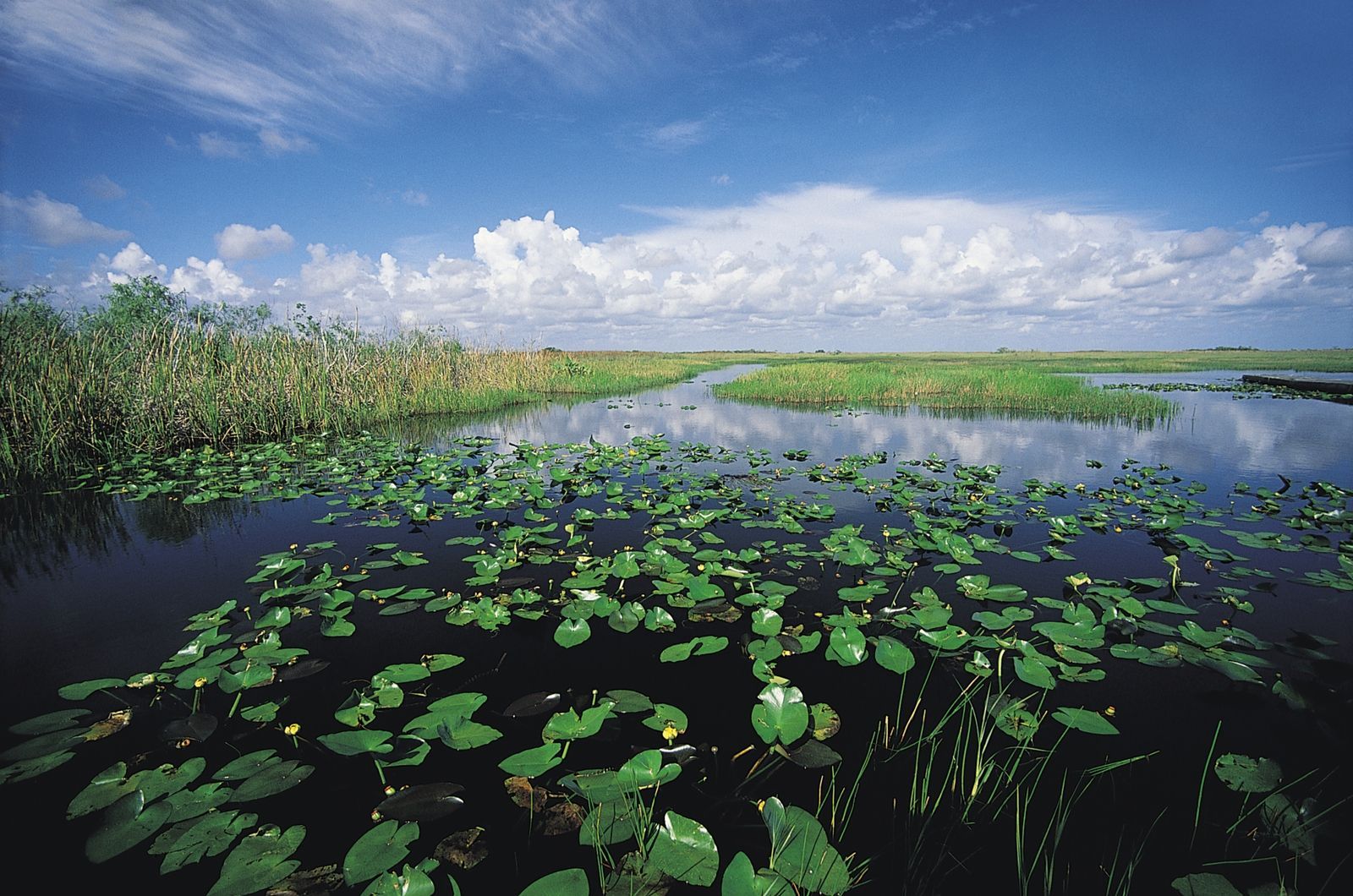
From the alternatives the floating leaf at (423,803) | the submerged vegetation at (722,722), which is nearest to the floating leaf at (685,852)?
the submerged vegetation at (722,722)

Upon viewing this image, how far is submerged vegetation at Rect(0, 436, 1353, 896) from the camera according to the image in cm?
159

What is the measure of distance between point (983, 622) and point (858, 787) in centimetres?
156

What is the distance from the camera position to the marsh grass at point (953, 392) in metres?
13.4

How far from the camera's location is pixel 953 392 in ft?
55.0

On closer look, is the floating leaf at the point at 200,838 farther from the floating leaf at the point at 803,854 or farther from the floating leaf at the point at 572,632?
the floating leaf at the point at 803,854

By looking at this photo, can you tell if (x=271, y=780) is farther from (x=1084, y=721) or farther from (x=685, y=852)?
(x=1084, y=721)

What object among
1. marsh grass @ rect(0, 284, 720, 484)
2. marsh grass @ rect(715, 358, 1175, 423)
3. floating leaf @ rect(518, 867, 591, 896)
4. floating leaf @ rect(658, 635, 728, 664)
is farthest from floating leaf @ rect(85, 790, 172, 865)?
marsh grass @ rect(715, 358, 1175, 423)

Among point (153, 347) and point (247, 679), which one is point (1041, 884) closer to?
point (247, 679)

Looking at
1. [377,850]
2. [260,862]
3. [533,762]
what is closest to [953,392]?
[533,762]

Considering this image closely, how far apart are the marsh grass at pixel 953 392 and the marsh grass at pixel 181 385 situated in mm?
9972

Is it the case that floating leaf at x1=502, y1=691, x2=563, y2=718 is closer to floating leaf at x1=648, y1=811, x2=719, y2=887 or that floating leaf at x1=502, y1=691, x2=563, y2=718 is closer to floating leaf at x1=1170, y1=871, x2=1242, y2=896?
floating leaf at x1=648, y1=811, x2=719, y2=887

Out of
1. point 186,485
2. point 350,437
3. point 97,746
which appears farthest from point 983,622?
point 350,437

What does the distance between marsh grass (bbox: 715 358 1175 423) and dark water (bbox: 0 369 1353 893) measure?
11176 mm

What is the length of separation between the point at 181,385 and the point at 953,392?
18.7m
